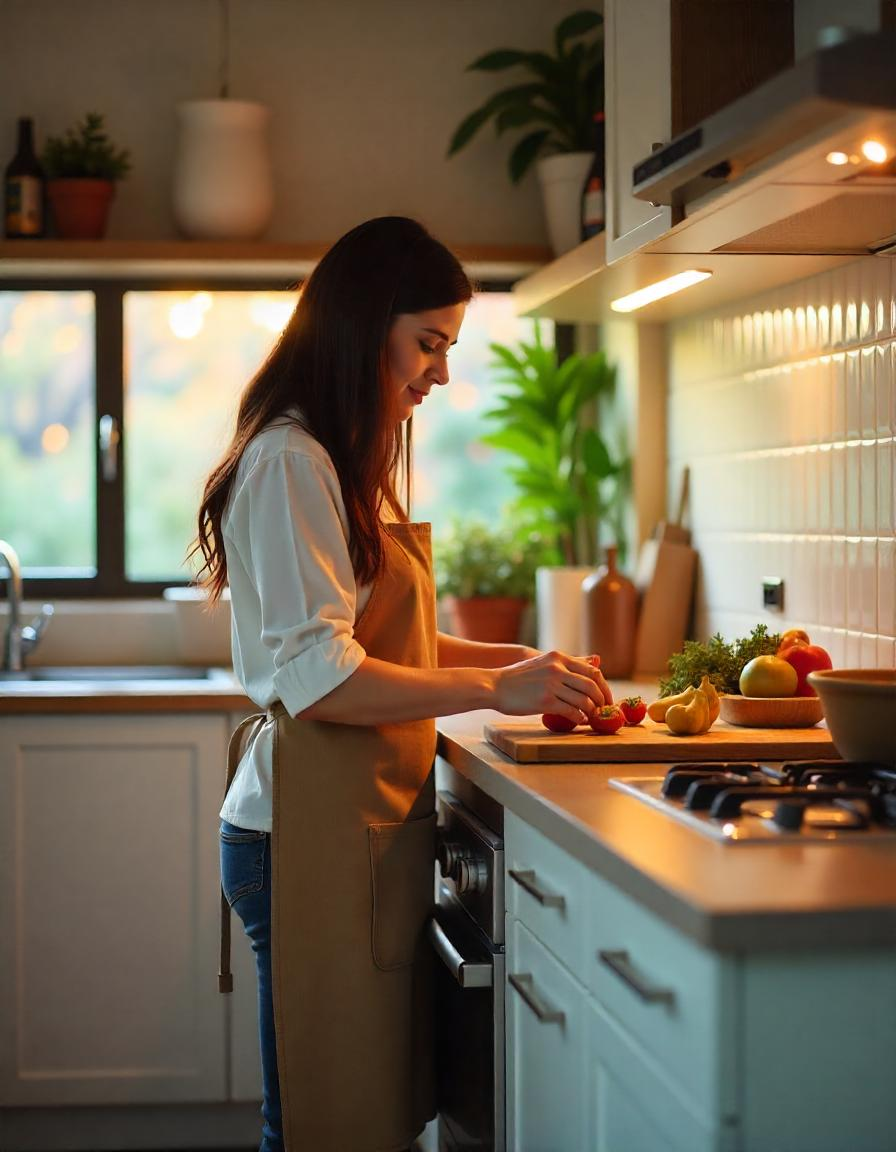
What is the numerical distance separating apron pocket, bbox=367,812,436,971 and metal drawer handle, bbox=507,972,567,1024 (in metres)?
0.19

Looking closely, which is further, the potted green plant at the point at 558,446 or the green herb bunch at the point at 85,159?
the potted green plant at the point at 558,446

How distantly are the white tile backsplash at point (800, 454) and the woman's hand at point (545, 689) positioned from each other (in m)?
0.58

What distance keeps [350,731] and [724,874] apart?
2.49 ft

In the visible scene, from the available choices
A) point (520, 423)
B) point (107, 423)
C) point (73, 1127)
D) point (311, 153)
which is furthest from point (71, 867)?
point (311, 153)

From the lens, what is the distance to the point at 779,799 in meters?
1.48

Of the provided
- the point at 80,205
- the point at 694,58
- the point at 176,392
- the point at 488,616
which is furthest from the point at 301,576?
the point at 176,392

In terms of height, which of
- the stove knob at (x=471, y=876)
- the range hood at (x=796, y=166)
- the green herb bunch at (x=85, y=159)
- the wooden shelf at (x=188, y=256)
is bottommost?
the stove knob at (x=471, y=876)

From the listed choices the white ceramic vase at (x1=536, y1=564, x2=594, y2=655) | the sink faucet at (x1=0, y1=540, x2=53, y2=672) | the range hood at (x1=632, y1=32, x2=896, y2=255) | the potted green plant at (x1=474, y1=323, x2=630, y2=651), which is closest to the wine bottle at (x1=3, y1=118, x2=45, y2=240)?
the sink faucet at (x1=0, y1=540, x2=53, y2=672)

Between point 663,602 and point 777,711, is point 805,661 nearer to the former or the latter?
point 777,711

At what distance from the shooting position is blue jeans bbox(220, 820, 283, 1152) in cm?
190

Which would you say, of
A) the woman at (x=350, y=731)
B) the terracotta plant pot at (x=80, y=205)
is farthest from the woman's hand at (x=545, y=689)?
the terracotta plant pot at (x=80, y=205)

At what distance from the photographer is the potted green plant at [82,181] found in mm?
3240

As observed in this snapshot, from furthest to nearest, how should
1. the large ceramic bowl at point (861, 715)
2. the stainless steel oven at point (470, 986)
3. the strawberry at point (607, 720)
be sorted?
→ the strawberry at point (607, 720), the stainless steel oven at point (470, 986), the large ceramic bowl at point (861, 715)

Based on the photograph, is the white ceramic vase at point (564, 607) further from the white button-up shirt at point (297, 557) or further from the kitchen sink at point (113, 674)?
the white button-up shirt at point (297, 557)
